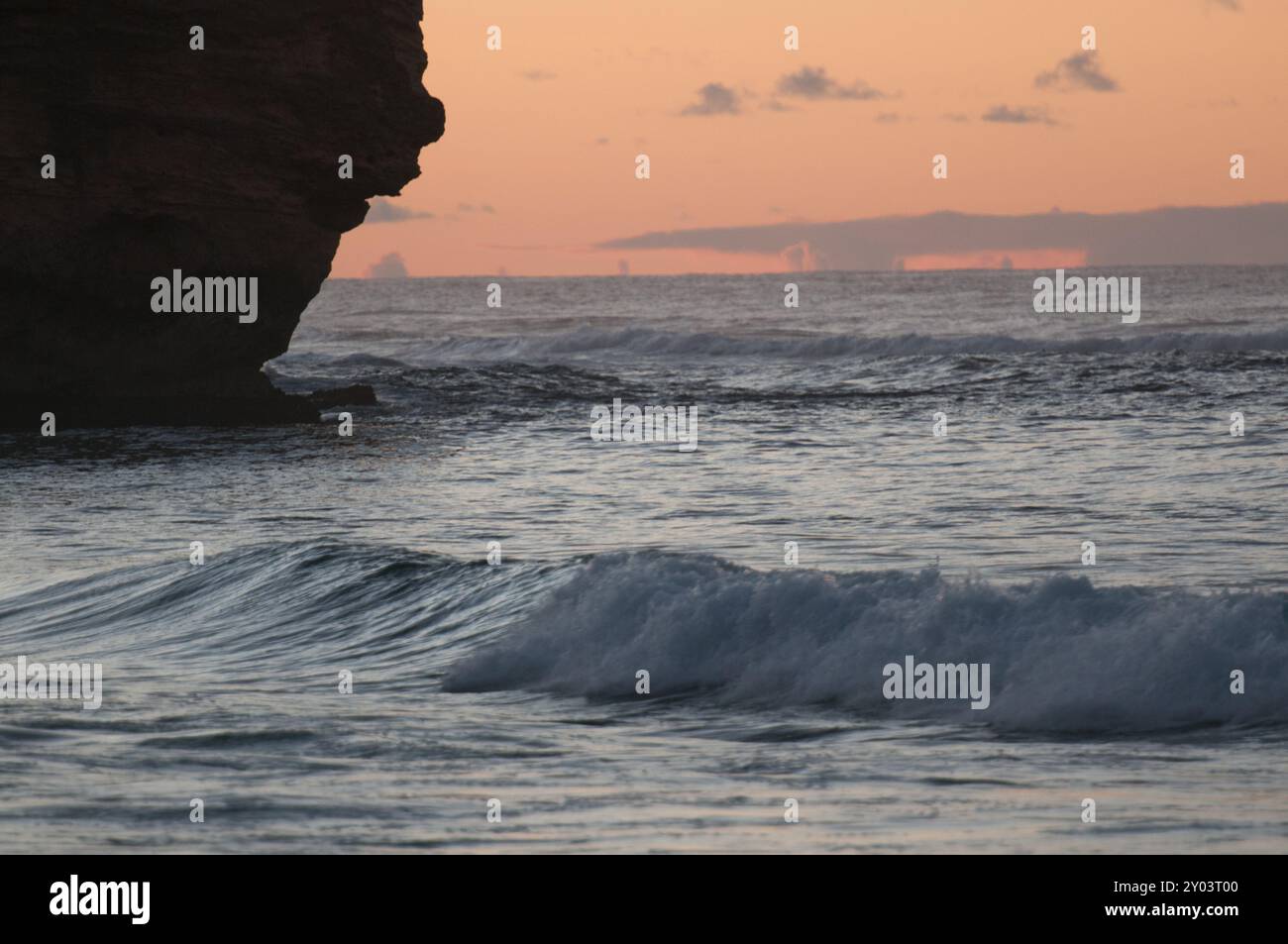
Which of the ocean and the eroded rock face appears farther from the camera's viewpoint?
the eroded rock face

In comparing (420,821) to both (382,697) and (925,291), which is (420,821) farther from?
(925,291)

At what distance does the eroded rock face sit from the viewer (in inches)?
992

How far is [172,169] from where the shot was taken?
26031 millimetres

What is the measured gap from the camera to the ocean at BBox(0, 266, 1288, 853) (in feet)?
24.0

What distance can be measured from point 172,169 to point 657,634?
17665mm

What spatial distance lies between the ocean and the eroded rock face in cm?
175

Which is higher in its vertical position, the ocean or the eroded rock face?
the eroded rock face

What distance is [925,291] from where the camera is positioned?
10250 cm

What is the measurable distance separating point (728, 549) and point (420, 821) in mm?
7709

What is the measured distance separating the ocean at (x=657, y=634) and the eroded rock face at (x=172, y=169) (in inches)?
69.1

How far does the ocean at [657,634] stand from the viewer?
7320 mm

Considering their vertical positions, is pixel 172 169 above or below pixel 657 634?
above

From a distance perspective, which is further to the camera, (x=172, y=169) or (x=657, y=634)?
(x=172, y=169)

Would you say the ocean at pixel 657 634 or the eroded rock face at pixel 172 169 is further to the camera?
the eroded rock face at pixel 172 169
